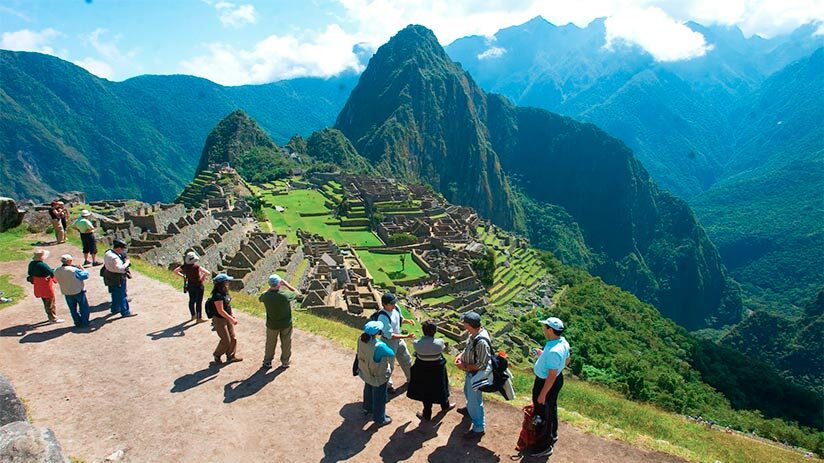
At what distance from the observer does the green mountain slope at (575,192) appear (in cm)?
13162

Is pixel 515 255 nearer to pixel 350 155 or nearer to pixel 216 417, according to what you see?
pixel 216 417

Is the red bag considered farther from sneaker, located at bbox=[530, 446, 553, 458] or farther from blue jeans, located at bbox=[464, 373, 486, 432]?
blue jeans, located at bbox=[464, 373, 486, 432]

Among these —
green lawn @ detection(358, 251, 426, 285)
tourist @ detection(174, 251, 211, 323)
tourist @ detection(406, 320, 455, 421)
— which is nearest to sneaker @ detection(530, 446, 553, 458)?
tourist @ detection(406, 320, 455, 421)

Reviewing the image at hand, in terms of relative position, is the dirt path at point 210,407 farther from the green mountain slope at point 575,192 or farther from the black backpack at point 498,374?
the green mountain slope at point 575,192

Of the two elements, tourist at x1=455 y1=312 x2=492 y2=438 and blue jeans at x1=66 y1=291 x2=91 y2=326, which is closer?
tourist at x1=455 y1=312 x2=492 y2=438

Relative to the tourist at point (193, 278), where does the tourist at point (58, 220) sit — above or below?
above

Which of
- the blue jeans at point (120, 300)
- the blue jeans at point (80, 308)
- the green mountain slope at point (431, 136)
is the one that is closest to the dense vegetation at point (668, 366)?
the blue jeans at point (120, 300)

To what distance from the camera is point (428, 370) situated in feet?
22.6

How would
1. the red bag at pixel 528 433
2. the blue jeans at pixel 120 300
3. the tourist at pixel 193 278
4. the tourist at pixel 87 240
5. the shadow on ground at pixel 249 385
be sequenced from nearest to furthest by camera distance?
the red bag at pixel 528 433, the shadow on ground at pixel 249 385, the tourist at pixel 193 278, the blue jeans at pixel 120 300, the tourist at pixel 87 240

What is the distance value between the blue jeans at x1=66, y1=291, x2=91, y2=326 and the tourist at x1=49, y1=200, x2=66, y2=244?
Answer: 8.65 meters

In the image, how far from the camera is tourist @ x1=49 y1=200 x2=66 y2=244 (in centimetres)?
1697

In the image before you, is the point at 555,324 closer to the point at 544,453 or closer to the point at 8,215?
the point at 544,453

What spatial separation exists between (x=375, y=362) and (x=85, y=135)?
155 m

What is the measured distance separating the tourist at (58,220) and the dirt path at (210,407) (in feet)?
25.8
